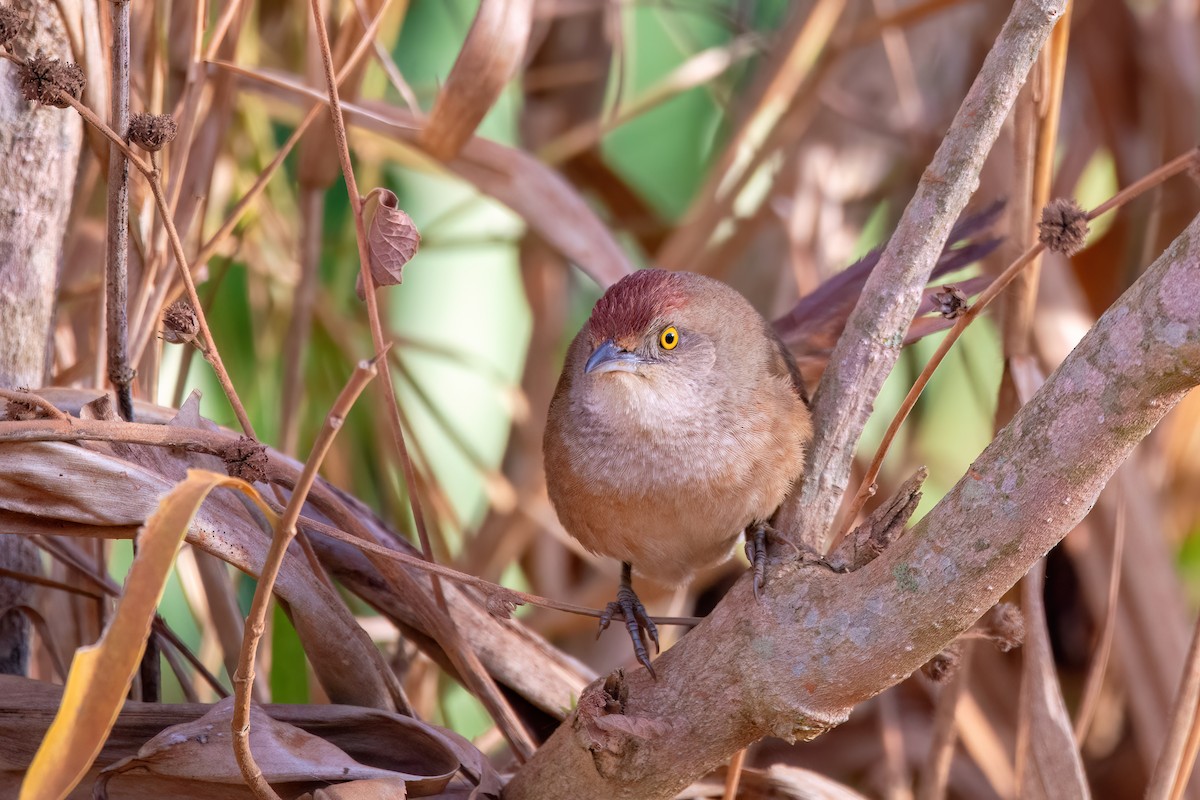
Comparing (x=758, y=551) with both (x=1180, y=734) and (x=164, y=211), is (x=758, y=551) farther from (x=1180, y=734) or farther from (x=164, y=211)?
(x=164, y=211)

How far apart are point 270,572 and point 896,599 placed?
0.68 metres

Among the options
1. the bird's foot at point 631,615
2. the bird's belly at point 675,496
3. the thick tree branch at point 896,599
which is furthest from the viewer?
the bird's foot at point 631,615

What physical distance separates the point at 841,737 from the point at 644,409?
1.67 m

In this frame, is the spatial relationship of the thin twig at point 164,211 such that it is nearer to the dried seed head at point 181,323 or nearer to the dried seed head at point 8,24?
the dried seed head at point 181,323

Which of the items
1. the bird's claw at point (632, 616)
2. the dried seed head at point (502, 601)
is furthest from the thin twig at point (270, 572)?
the bird's claw at point (632, 616)

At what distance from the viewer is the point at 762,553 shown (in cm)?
169

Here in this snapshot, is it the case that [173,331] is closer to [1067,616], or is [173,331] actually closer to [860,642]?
[860,642]

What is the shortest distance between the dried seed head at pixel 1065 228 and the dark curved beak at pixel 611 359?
0.90 m

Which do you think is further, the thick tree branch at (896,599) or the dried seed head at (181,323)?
the dried seed head at (181,323)

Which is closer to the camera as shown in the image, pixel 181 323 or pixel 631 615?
pixel 181 323

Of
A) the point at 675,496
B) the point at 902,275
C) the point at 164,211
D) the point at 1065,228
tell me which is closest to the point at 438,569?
the point at 164,211

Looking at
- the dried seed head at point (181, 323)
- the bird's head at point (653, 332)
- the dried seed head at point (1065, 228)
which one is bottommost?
the dried seed head at point (181, 323)

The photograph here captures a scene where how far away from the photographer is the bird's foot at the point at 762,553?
4.78 feet

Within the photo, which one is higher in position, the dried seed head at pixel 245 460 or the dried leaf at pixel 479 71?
the dried leaf at pixel 479 71
